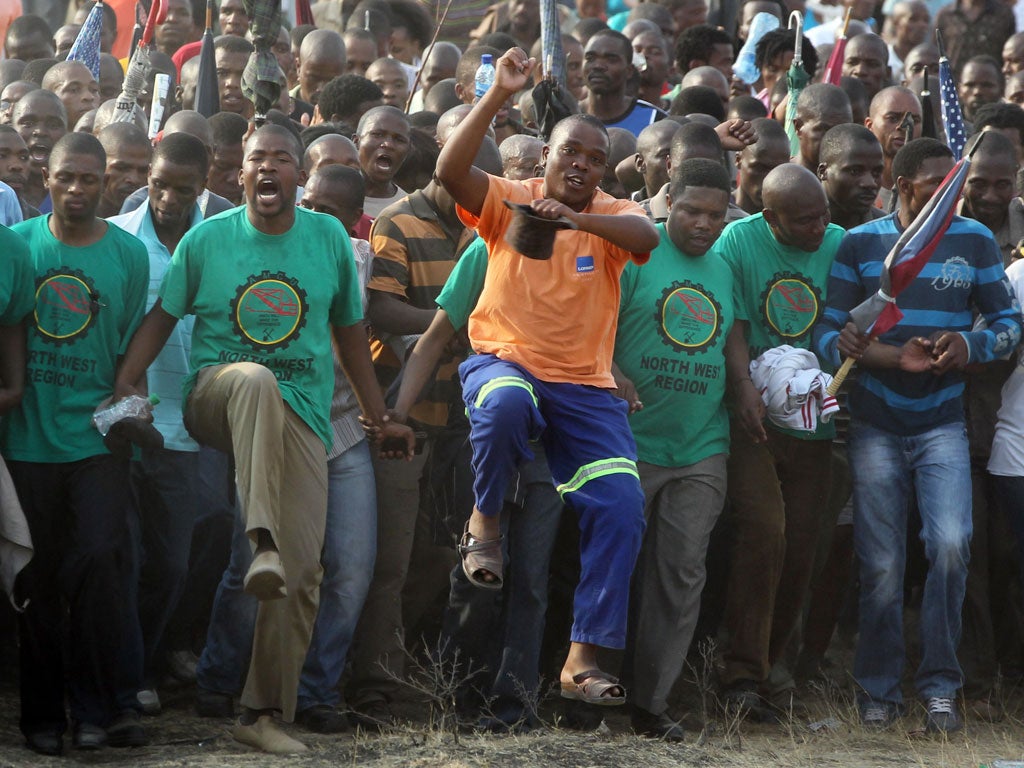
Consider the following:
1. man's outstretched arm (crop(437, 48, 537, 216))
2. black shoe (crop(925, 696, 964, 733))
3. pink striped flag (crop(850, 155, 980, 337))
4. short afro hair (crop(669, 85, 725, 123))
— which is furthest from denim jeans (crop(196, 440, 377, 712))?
short afro hair (crop(669, 85, 725, 123))

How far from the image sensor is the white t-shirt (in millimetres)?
7992

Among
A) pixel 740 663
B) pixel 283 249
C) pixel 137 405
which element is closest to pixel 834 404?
pixel 740 663

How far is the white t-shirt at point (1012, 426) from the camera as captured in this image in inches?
315

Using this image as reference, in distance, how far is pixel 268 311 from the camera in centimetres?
691

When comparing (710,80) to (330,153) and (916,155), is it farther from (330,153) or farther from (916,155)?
(330,153)

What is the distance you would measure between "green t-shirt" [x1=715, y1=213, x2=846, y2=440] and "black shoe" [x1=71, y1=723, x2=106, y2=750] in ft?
10.8

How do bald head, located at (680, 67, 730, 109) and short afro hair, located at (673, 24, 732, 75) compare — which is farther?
short afro hair, located at (673, 24, 732, 75)

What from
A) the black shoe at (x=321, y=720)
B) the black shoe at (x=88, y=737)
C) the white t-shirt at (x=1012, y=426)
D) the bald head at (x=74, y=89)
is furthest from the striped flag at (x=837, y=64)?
the black shoe at (x=88, y=737)

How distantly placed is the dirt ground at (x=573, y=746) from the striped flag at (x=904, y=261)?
180cm

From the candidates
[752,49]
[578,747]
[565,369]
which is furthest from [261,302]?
[752,49]

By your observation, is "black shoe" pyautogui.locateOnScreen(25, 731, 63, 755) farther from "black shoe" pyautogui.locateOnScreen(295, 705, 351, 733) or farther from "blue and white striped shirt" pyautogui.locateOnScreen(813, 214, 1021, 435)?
"blue and white striped shirt" pyautogui.locateOnScreen(813, 214, 1021, 435)

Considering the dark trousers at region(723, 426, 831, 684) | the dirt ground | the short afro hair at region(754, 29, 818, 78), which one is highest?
the short afro hair at region(754, 29, 818, 78)

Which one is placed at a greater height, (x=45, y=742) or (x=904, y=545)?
(x=904, y=545)

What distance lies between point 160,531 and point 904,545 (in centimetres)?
335
